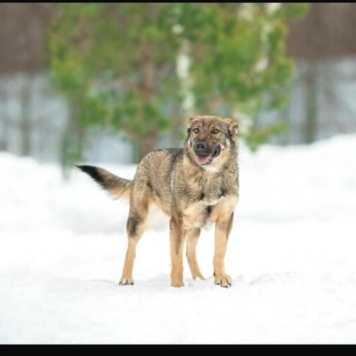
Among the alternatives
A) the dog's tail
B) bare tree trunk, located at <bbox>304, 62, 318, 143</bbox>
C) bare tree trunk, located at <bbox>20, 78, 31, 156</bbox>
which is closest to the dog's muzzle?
the dog's tail

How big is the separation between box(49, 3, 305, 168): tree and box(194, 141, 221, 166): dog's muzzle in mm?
8368

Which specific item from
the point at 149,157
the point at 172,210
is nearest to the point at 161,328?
the point at 172,210

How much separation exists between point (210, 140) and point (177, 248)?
3.18ft

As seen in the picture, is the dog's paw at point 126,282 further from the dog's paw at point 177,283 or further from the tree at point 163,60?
the tree at point 163,60

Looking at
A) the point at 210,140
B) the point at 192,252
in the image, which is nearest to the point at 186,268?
the point at 192,252

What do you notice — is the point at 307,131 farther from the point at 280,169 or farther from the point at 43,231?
the point at 43,231

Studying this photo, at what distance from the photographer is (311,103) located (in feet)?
77.3

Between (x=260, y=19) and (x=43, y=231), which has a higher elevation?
(x=260, y=19)

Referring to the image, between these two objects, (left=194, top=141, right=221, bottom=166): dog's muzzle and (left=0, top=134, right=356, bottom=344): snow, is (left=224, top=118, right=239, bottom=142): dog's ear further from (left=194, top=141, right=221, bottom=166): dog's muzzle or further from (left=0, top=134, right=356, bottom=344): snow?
(left=0, top=134, right=356, bottom=344): snow

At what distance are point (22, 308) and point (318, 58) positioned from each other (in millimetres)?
17908

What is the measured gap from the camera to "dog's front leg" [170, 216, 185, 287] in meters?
8.05

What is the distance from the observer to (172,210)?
26.8 feet

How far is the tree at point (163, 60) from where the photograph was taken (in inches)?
637

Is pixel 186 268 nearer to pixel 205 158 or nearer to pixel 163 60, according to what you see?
pixel 205 158
